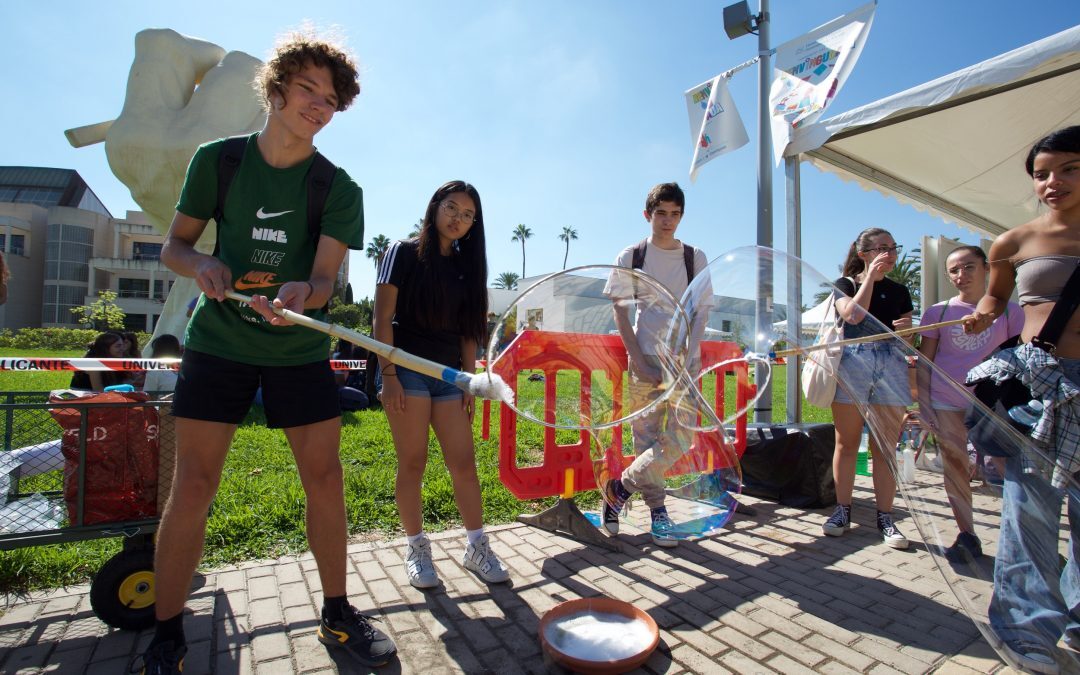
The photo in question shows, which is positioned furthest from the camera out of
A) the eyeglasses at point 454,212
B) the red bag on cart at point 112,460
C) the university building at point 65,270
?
the university building at point 65,270

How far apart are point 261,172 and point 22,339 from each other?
141 feet

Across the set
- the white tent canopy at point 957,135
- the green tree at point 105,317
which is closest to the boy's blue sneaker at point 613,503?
the white tent canopy at point 957,135

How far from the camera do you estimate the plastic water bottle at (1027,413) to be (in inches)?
83.9

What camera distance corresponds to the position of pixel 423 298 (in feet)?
8.74

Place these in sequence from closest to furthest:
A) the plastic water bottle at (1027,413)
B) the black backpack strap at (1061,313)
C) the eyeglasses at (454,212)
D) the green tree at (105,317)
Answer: the black backpack strap at (1061,313)
the plastic water bottle at (1027,413)
the eyeglasses at (454,212)
the green tree at (105,317)

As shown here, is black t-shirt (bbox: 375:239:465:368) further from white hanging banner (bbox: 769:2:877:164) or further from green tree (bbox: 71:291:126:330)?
green tree (bbox: 71:291:126:330)

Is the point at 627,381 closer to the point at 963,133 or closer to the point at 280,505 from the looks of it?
the point at 280,505

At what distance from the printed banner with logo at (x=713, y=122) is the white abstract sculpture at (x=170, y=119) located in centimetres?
1250

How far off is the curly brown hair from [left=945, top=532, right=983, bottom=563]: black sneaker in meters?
2.87

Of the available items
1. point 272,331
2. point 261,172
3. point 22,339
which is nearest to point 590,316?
point 272,331

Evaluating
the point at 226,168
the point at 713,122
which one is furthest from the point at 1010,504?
the point at 713,122

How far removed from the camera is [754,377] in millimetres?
4574

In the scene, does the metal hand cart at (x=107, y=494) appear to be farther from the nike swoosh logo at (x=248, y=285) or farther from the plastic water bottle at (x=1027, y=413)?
the plastic water bottle at (x=1027, y=413)

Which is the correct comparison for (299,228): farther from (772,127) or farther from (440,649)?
(772,127)
